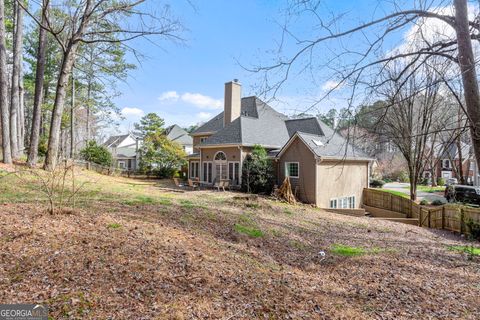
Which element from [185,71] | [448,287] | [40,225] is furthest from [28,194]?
[448,287]

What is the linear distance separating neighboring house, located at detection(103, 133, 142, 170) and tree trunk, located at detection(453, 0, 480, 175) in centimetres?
4211

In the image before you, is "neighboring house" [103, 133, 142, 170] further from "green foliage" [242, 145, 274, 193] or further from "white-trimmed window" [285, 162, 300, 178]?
"white-trimmed window" [285, 162, 300, 178]

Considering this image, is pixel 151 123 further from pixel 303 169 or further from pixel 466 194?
pixel 466 194

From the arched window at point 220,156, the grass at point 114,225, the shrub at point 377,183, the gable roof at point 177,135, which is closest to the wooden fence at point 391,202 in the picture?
the arched window at point 220,156

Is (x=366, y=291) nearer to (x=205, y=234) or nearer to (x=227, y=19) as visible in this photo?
(x=205, y=234)

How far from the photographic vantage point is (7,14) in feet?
64.3

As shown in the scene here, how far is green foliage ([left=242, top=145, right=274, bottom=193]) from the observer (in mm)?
17844

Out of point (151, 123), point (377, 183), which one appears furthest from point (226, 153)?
point (377, 183)

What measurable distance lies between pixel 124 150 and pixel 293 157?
37775mm

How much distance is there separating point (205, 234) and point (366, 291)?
3.25 metres

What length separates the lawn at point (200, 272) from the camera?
124 inches

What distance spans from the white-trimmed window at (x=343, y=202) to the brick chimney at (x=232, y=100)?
10692 millimetres
